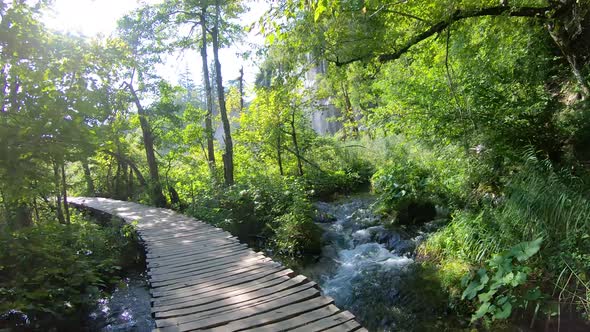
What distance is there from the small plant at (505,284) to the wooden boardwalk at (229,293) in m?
1.76

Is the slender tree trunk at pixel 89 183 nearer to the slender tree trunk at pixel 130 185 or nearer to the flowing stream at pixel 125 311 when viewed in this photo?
the slender tree trunk at pixel 130 185

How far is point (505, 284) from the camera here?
13.6ft

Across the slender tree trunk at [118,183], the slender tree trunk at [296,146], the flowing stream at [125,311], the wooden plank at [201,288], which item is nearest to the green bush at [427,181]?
the wooden plank at [201,288]

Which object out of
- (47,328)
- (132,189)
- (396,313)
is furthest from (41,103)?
(132,189)

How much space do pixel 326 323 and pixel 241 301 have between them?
110 centimetres

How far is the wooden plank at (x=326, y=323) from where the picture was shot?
3373mm

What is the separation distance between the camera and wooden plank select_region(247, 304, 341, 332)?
3432mm

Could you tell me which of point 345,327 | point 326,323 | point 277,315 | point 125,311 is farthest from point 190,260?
point 345,327

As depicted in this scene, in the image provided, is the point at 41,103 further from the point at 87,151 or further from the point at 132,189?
the point at 132,189

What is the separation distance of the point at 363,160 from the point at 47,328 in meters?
13.8

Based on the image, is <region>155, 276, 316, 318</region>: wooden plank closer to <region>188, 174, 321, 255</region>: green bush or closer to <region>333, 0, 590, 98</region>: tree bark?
<region>188, 174, 321, 255</region>: green bush

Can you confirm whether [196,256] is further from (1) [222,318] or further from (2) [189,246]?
(1) [222,318]

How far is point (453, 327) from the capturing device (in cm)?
462

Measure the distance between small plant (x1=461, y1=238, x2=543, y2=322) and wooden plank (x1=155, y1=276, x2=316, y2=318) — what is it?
6.61ft
